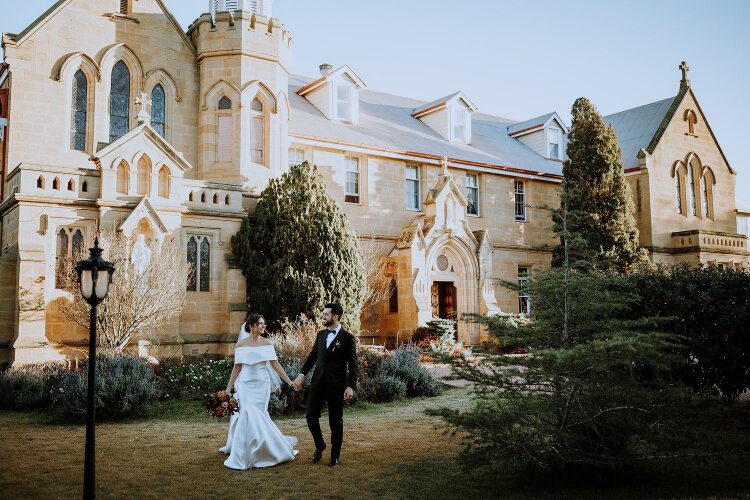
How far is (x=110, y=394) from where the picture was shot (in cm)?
1186

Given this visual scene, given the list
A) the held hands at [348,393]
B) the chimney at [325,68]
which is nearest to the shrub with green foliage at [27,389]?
the held hands at [348,393]

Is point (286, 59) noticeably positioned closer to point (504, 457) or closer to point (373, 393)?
point (373, 393)

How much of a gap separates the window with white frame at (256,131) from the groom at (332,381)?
535 inches

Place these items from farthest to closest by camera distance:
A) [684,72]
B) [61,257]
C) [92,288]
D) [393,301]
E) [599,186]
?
1. [684,72]
2. [599,186]
3. [393,301]
4. [61,257]
5. [92,288]

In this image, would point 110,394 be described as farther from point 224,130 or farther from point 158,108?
point 158,108

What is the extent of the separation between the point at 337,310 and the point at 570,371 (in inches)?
121

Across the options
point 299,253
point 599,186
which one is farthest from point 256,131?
point 599,186

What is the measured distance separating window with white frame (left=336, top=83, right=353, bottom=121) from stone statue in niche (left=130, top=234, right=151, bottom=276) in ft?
37.9

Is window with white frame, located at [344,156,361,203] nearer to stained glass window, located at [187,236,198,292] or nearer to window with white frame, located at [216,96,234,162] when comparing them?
window with white frame, located at [216,96,234,162]

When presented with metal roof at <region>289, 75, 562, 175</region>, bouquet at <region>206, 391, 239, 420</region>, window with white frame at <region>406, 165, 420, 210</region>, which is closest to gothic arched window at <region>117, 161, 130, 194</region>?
metal roof at <region>289, 75, 562, 175</region>

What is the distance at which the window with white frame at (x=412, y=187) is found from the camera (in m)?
26.5

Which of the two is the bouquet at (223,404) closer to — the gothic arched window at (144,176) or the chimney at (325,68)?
the gothic arched window at (144,176)

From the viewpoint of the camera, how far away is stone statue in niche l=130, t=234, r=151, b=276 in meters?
16.4

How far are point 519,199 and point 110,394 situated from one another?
21.8 meters
